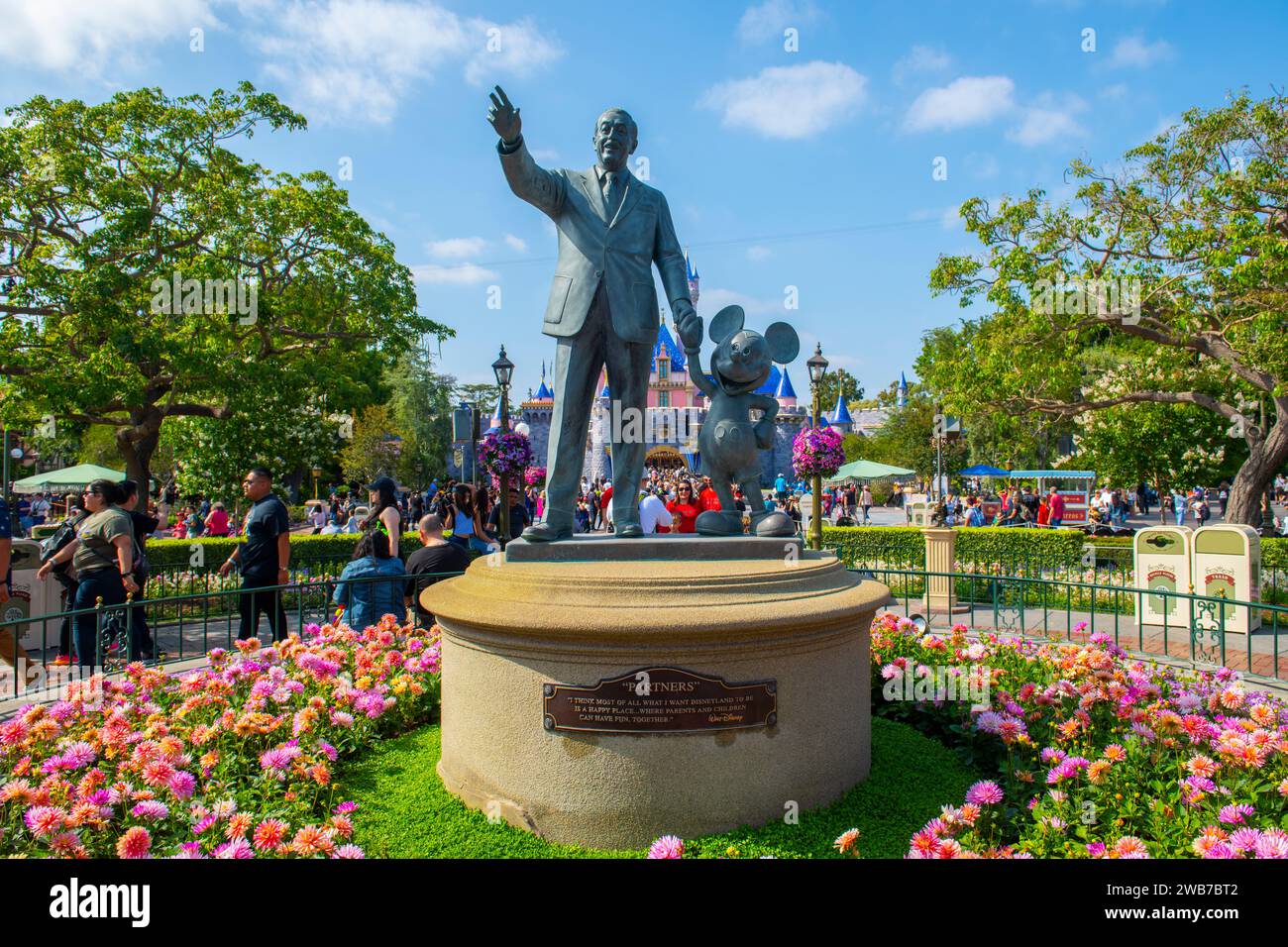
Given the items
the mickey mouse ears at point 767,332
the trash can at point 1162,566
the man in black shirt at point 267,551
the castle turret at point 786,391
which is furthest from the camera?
the castle turret at point 786,391

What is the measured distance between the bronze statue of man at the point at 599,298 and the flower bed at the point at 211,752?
63.8 inches

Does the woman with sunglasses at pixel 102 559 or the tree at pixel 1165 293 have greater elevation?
the tree at pixel 1165 293

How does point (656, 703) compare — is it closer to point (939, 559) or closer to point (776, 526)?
point (776, 526)

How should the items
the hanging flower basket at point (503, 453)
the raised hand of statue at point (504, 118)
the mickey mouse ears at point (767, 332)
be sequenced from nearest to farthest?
1. the raised hand of statue at point (504, 118)
2. the mickey mouse ears at point (767, 332)
3. the hanging flower basket at point (503, 453)

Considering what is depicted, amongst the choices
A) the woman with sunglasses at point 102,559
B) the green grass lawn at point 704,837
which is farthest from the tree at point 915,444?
the woman with sunglasses at point 102,559

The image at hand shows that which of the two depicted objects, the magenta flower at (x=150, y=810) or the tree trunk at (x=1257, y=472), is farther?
the tree trunk at (x=1257, y=472)

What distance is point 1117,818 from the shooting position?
319cm

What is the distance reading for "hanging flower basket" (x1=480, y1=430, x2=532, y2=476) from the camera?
45.4 ft

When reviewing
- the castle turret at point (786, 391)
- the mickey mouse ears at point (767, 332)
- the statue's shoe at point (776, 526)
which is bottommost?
the statue's shoe at point (776, 526)

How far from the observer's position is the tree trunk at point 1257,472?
605 inches

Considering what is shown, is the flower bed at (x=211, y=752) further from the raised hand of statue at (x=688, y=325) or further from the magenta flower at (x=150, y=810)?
the raised hand of statue at (x=688, y=325)

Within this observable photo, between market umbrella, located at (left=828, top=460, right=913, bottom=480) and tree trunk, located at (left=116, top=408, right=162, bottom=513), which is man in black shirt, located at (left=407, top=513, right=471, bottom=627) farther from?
market umbrella, located at (left=828, top=460, right=913, bottom=480)

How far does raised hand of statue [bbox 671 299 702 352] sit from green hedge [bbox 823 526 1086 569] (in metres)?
9.63
